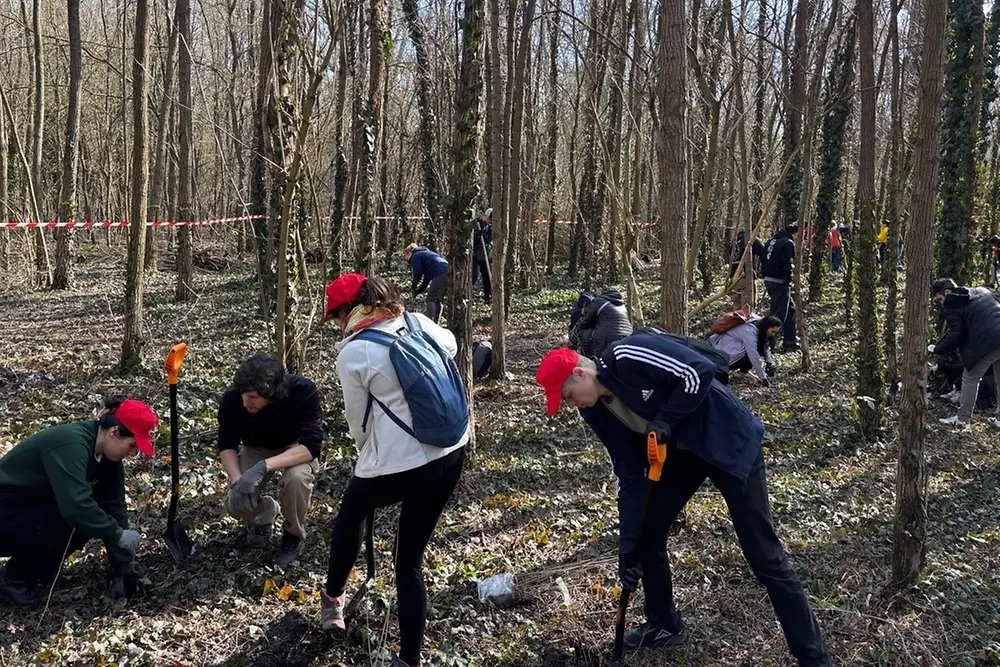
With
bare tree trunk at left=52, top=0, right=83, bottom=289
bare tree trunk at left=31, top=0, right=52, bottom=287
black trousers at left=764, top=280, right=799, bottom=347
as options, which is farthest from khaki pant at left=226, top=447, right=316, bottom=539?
bare tree trunk at left=31, top=0, right=52, bottom=287

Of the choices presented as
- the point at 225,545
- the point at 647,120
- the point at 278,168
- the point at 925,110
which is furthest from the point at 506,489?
the point at 647,120

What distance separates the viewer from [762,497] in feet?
10.7


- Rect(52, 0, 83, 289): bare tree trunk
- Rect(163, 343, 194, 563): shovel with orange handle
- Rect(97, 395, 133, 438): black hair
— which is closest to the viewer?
Rect(97, 395, 133, 438): black hair

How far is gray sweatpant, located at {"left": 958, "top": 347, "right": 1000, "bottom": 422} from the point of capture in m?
7.43

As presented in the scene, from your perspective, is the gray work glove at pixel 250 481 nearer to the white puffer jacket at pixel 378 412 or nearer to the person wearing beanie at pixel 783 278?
the white puffer jacket at pixel 378 412

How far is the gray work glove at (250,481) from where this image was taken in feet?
13.2

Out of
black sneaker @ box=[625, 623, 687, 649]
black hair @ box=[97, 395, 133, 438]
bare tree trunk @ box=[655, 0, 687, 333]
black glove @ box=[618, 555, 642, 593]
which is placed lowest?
Result: black sneaker @ box=[625, 623, 687, 649]

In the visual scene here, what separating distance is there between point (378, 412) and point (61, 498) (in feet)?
6.08

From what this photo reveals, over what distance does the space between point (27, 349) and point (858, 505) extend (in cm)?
912

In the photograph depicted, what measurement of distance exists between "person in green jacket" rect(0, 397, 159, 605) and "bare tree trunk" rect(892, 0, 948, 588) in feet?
13.0

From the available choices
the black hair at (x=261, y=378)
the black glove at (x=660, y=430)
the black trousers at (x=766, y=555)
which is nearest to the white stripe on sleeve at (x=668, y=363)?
the black glove at (x=660, y=430)

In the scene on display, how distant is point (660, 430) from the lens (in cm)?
313

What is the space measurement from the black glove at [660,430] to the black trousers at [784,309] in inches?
348

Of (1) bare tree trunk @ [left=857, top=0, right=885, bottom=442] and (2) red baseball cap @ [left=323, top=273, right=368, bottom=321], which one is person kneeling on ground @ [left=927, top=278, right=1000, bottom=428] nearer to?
(1) bare tree trunk @ [left=857, top=0, right=885, bottom=442]
